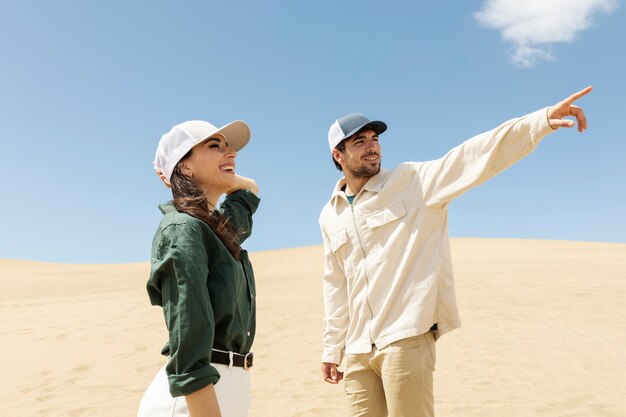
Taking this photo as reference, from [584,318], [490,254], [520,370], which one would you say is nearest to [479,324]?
[584,318]

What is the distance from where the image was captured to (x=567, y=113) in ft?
9.15

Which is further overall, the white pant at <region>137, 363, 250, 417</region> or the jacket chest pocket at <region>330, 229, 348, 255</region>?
the jacket chest pocket at <region>330, 229, 348, 255</region>

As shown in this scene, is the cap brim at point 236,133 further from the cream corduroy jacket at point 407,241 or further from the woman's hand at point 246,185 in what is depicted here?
the cream corduroy jacket at point 407,241

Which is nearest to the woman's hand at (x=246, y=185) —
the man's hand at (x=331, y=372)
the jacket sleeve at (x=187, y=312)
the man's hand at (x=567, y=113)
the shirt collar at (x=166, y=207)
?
the shirt collar at (x=166, y=207)

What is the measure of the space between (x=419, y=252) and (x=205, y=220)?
1770mm

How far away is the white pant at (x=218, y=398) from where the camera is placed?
1701 mm

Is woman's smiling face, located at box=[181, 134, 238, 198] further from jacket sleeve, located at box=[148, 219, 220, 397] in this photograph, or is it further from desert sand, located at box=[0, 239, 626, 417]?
desert sand, located at box=[0, 239, 626, 417]

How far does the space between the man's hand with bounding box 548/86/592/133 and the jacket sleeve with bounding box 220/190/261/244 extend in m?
1.69

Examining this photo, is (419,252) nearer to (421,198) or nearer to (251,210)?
(421,198)

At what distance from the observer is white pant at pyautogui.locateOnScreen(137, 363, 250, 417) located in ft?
5.58

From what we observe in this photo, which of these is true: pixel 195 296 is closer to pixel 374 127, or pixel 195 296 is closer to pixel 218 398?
pixel 218 398

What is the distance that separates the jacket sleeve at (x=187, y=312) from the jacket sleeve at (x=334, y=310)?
199 centimetres

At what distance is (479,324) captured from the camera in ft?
37.8

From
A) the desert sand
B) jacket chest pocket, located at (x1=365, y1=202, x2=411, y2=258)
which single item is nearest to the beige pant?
jacket chest pocket, located at (x1=365, y1=202, x2=411, y2=258)
